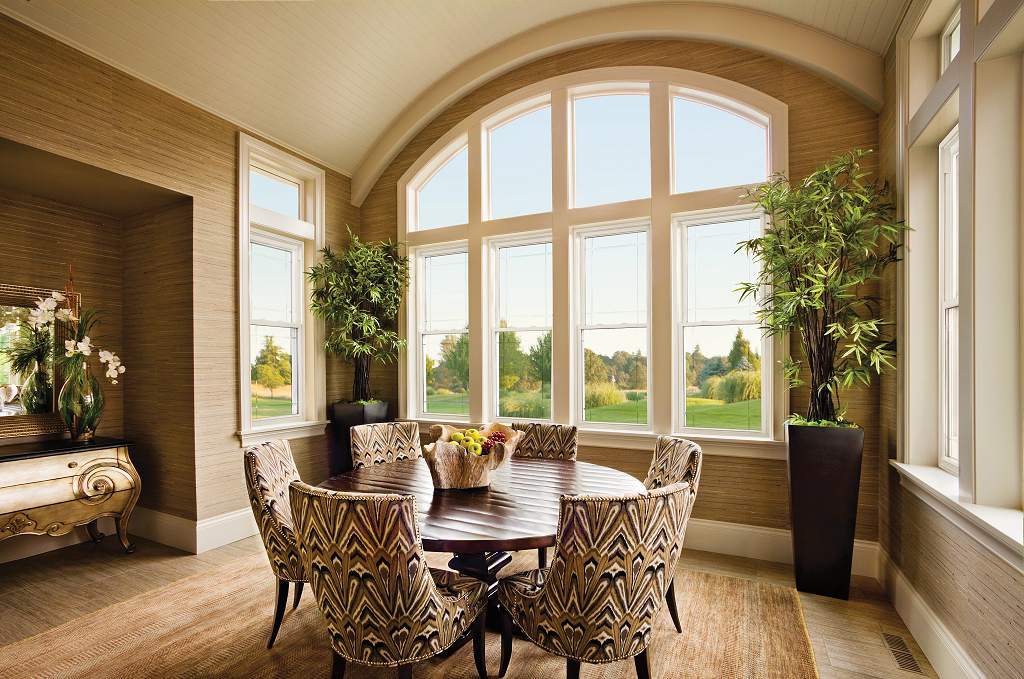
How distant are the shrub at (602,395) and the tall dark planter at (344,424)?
1990 millimetres

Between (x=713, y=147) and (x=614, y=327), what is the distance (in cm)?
157

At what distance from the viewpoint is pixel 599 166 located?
14.4 feet

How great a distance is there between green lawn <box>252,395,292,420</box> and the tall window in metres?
4.76

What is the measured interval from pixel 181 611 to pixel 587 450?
2861 mm

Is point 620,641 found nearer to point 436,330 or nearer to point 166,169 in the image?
point 436,330

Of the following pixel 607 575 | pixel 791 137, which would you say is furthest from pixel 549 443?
pixel 791 137

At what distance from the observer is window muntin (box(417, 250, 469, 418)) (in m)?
5.00

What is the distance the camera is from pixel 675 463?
8.64 feet

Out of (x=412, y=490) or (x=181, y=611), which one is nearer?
(x=412, y=490)

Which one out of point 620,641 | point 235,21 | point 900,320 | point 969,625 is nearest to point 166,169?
point 235,21

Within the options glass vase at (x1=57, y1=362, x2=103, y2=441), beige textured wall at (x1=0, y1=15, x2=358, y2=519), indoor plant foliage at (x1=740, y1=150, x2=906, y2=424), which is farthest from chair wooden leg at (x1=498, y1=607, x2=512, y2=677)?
glass vase at (x1=57, y1=362, x2=103, y2=441)

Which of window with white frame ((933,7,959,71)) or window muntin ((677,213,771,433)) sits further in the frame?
window muntin ((677,213,771,433))

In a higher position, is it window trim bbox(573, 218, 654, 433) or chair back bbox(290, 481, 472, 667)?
window trim bbox(573, 218, 654, 433)

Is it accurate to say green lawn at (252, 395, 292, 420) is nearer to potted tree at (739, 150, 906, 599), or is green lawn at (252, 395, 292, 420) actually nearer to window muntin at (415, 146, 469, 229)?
window muntin at (415, 146, 469, 229)
